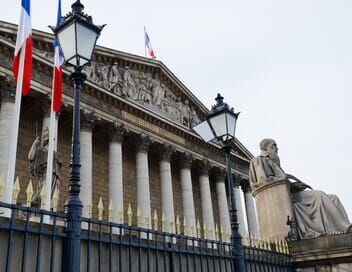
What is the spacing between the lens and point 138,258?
15.9ft

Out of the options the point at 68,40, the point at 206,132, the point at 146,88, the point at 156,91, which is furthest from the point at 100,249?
the point at 156,91

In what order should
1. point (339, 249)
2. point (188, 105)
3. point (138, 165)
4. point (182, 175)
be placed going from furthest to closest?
point (188, 105) < point (182, 175) < point (138, 165) < point (339, 249)

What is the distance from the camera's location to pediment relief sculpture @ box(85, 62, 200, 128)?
23.2m

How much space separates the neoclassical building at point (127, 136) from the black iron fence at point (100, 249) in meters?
10.1

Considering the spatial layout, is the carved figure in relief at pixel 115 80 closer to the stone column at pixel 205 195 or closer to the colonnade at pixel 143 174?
the colonnade at pixel 143 174

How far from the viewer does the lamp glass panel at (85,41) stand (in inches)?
196

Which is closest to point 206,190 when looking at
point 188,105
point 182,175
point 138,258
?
point 182,175

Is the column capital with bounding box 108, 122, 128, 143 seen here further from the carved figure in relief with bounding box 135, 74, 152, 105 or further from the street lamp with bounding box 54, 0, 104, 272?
the street lamp with bounding box 54, 0, 104, 272

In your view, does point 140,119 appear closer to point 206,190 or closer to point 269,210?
point 206,190

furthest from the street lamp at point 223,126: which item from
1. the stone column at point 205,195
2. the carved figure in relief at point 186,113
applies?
the carved figure in relief at point 186,113

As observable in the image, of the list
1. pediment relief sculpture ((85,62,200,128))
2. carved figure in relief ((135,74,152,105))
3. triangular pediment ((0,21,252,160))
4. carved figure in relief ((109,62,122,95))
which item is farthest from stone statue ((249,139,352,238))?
carved figure in relief ((135,74,152,105))

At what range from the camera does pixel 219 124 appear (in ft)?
24.1

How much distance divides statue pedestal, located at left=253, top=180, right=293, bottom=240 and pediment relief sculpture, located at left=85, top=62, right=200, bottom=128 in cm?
1492

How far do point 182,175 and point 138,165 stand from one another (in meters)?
4.52
